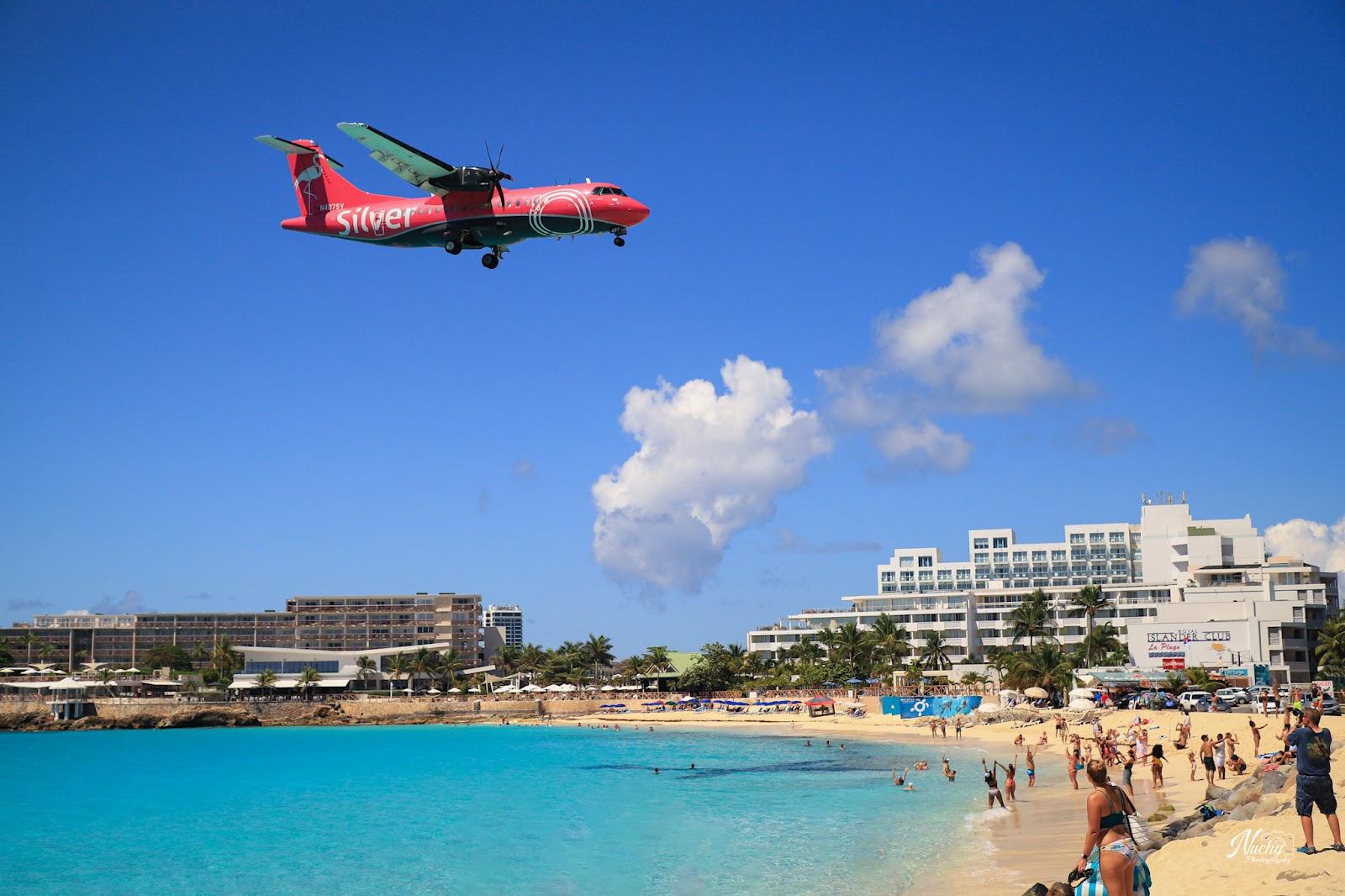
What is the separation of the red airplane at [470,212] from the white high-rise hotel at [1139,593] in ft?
179

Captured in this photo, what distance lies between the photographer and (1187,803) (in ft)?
94.8

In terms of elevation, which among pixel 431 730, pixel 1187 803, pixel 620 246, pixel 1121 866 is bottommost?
pixel 431 730

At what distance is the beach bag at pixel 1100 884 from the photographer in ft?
31.4

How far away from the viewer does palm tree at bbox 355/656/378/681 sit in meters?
117

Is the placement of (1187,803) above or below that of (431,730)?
above

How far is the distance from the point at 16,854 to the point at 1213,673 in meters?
60.1

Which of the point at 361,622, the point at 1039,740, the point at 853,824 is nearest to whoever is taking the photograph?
the point at 853,824

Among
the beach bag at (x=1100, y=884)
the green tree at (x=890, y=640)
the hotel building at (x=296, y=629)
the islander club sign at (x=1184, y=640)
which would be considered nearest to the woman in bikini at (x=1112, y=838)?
the beach bag at (x=1100, y=884)

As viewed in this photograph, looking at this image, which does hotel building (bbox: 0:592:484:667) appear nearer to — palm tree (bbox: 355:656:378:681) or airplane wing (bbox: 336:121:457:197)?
palm tree (bbox: 355:656:378:681)

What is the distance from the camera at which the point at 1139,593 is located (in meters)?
100

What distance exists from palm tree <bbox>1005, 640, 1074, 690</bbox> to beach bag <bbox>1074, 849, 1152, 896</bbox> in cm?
6766

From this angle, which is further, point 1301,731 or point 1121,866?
point 1301,731

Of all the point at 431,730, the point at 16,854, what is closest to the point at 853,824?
the point at 16,854

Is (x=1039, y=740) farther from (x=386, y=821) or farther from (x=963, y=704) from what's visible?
(x=386, y=821)
